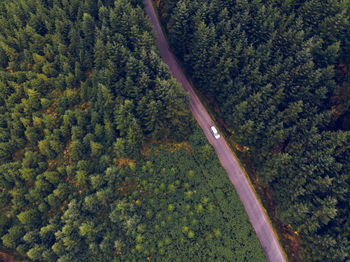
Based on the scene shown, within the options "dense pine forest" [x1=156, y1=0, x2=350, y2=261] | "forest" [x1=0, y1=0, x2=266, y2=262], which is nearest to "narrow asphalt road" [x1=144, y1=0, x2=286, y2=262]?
"forest" [x1=0, y1=0, x2=266, y2=262]

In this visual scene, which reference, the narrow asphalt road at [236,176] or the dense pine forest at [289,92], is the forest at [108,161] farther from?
the dense pine forest at [289,92]

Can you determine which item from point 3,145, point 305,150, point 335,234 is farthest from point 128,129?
point 335,234

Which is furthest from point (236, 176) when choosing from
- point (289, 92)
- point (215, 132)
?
point (289, 92)

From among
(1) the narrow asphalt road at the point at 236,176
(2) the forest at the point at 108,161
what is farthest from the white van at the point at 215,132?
(2) the forest at the point at 108,161

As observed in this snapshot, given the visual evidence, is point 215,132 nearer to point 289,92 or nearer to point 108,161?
point 289,92

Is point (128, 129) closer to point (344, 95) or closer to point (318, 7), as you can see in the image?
point (344, 95)
